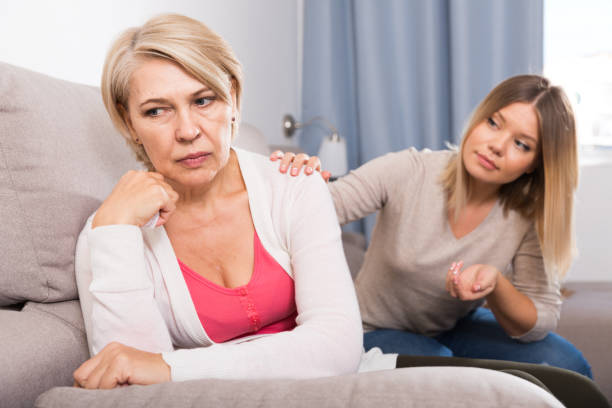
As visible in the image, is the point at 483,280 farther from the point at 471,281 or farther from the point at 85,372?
the point at 85,372

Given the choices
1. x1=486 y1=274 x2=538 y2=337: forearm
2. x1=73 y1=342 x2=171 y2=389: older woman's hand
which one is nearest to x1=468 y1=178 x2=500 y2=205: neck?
x1=486 y1=274 x2=538 y2=337: forearm

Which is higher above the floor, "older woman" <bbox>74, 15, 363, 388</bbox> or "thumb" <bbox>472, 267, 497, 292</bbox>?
"older woman" <bbox>74, 15, 363, 388</bbox>

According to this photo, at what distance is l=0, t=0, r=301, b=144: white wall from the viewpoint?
134cm

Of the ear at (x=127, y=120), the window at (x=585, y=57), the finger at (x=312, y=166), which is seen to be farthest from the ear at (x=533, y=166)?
the window at (x=585, y=57)

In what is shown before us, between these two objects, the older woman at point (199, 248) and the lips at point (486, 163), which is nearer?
the older woman at point (199, 248)

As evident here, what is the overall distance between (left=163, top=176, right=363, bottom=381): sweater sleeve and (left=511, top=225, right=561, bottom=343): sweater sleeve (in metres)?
0.71

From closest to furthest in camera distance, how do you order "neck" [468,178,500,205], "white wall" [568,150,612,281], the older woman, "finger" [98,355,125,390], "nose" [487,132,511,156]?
"finger" [98,355,125,390]
the older woman
"nose" [487,132,511,156]
"neck" [468,178,500,205]
"white wall" [568,150,612,281]

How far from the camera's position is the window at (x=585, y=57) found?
105 inches

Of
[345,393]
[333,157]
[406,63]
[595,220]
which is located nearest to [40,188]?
[345,393]

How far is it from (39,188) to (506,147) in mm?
1046

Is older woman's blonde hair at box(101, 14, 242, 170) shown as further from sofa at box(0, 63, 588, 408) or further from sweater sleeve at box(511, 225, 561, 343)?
sweater sleeve at box(511, 225, 561, 343)

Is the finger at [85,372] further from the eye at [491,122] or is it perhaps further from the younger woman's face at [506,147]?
the eye at [491,122]

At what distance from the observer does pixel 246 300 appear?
0.97m

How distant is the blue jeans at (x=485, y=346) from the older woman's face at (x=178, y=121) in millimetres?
707
